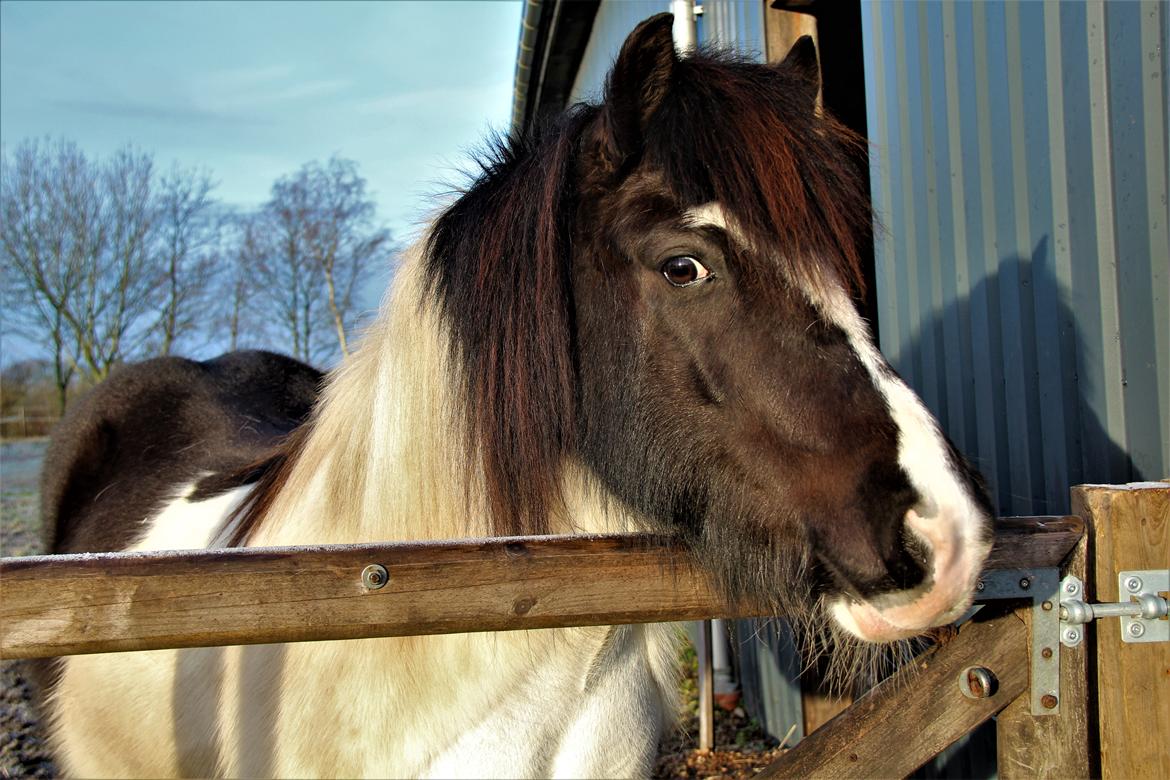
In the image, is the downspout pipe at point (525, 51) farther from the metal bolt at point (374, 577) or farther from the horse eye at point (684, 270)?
the metal bolt at point (374, 577)

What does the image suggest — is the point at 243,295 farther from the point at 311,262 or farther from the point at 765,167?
the point at 765,167

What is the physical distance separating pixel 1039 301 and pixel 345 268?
740 inches

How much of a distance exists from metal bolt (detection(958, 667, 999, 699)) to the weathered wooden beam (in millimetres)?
217

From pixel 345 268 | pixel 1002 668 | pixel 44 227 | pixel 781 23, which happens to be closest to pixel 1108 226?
pixel 1002 668

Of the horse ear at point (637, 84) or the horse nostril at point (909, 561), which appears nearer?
the horse nostril at point (909, 561)

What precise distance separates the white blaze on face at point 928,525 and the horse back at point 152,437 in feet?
6.83

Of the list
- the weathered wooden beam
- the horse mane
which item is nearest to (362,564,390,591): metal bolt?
the weathered wooden beam

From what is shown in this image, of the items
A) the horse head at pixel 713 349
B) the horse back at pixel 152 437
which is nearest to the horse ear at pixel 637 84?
the horse head at pixel 713 349

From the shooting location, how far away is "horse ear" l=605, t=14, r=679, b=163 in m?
1.63

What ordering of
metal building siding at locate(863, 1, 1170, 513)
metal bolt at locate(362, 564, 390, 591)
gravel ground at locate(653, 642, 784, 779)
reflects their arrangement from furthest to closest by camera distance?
gravel ground at locate(653, 642, 784, 779) → metal building siding at locate(863, 1, 1170, 513) → metal bolt at locate(362, 564, 390, 591)

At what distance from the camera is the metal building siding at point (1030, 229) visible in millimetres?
1947

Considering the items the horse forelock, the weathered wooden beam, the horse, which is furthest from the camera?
the horse forelock

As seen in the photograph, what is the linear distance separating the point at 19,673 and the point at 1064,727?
16.0 ft

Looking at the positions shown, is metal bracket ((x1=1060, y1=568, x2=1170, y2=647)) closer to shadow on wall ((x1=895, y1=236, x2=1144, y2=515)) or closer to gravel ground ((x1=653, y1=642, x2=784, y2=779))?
shadow on wall ((x1=895, y1=236, x2=1144, y2=515))
